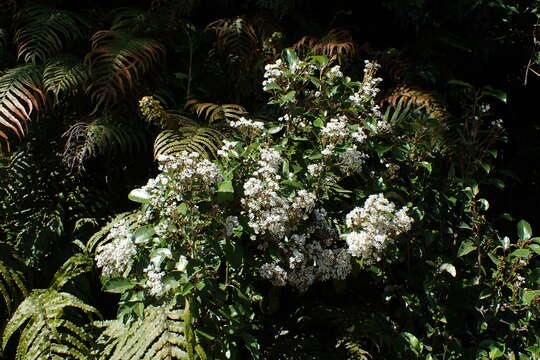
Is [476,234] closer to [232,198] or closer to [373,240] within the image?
[373,240]

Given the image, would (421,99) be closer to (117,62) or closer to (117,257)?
(117,62)

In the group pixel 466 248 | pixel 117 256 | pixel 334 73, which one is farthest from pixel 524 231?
pixel 117 256

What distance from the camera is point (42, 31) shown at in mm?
2309

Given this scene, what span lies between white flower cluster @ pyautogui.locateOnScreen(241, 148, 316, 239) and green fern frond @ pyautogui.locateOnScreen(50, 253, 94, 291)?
2.64 ft

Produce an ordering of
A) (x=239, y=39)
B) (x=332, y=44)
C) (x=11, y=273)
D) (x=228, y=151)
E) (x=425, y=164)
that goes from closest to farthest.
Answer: (x=228, y=151)
(x=425, y=164)
(x=11, y=273)
(x=332, y=44)
(x=239, y=39)

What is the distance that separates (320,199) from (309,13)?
1.56 metres

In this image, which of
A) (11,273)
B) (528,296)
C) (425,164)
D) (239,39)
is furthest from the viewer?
(239,39)

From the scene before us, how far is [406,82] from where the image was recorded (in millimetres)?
2461

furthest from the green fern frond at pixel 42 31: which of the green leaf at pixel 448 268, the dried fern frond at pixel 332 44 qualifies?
the green leaf at pixel 448 268

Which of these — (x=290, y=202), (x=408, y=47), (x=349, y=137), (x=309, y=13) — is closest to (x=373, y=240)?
(x=290, y=202)

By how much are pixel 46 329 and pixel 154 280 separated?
60 cm

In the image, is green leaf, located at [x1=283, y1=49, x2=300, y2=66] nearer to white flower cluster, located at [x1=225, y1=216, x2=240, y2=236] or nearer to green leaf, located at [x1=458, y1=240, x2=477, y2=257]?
white flower cluster, located at [x1=225, y1=216, x2=240, y2=236]

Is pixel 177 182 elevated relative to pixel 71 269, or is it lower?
elevated

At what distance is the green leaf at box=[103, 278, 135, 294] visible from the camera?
59.4 inches
